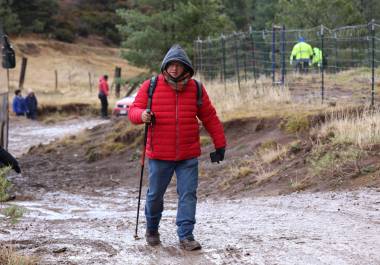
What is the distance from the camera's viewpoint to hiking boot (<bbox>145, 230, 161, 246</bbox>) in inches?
280

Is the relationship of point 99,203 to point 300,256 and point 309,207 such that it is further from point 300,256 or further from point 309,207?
point 300,256

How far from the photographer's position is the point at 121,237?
24.9 ft

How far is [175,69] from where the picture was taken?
22.6 feet

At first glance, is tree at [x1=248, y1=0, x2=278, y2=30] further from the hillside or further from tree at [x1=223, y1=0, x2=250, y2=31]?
the hillside

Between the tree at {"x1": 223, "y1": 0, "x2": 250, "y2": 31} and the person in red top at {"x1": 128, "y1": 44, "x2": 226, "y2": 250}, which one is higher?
the tree at {"x1": 223, "y1": 0, "x2": 250, "y2": 31}

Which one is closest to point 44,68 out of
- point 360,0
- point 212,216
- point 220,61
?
point 360,0

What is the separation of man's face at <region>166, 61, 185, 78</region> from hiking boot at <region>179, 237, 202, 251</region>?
60.0 inches

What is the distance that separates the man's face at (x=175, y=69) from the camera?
271 inches

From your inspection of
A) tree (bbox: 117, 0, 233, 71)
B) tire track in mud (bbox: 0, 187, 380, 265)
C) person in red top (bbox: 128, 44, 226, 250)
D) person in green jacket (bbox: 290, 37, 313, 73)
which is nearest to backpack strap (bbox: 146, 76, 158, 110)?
person in red top (bbox: 128, 44, 226, 250)

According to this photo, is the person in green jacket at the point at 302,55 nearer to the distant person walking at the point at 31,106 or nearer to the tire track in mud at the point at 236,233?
the distant person walking at the point at 31,106

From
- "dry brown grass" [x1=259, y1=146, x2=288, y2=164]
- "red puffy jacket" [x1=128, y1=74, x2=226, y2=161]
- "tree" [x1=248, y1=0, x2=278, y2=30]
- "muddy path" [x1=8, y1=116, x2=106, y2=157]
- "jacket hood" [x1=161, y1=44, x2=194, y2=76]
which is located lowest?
"muddy path" [x1=8, y1=116, x2=106, y2=157]

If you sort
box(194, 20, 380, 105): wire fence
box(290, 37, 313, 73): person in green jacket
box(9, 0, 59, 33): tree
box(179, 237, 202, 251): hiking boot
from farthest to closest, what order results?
box(9, 0, 59, 33): tree, box(290, 37, 313, 73): person in green jacket, box(194, 20, 380, 105): wire fence, box(179, 237, 202, 251): hiking boot

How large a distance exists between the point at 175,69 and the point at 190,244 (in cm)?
162

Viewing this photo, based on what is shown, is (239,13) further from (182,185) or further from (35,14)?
(182,185)
